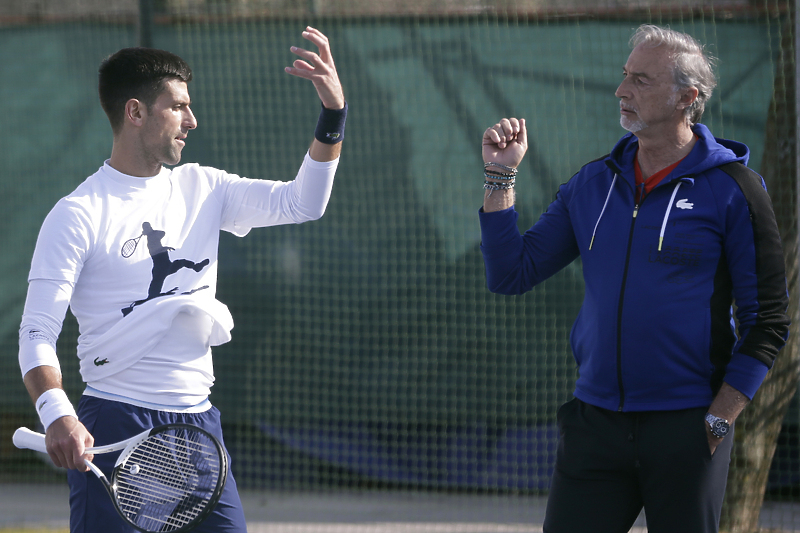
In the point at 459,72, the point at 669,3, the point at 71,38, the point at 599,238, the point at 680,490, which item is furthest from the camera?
the point at 71,38

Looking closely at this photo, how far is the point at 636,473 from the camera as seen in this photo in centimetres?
231

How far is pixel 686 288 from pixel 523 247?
51 centimetres

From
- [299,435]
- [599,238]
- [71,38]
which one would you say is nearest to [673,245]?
[599,238]

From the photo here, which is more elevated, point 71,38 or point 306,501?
point 71,38

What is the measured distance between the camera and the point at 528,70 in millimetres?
4988

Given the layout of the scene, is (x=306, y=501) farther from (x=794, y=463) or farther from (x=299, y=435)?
(x=794, y=463)

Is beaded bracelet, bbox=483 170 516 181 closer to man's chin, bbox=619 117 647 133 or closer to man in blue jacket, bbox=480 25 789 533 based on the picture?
man in blue jacket, bbox=480 25 789 533

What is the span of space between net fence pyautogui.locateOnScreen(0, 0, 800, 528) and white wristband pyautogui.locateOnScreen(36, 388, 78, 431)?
3.15 metres

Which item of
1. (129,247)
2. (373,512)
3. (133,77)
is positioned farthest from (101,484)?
(373,512)

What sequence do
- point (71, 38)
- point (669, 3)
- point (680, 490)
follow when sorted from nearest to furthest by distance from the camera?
1. point (680, 490)
2. point (669, 3)
3. point (71, 38)

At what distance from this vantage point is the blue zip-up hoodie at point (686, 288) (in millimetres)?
2234

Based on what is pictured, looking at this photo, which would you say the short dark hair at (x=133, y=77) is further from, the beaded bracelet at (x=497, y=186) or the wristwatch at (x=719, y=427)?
the wristwatch at (x=719, y=427)

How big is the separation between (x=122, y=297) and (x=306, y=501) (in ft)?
10.6

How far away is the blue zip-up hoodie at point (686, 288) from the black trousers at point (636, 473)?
0.17 feet
